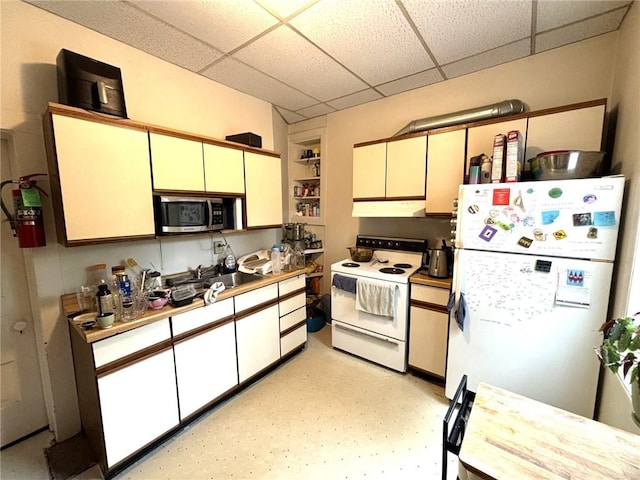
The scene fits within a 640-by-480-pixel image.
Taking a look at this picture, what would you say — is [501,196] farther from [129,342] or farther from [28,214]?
[28,214]

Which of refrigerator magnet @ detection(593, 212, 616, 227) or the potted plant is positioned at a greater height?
refrigerator magnet @ detection(593, 212, 616, 227)

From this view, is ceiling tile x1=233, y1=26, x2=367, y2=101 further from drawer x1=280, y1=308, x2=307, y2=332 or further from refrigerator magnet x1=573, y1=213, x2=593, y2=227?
drawer x1=280, y1=308, x2=307, y2=332

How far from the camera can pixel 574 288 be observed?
1.55 meters

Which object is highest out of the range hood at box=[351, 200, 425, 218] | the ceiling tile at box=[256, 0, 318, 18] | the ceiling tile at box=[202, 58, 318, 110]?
the ceiling tile at box=[202, 58, 318, 110]

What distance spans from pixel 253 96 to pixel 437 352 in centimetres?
313

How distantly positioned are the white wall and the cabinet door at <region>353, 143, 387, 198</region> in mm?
1667

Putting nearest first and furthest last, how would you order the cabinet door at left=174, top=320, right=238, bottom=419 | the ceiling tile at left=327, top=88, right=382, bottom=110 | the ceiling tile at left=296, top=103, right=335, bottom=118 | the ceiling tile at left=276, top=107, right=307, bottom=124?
the cabinet door at left=174, top=320, right=238, bottom=419 → the ceiling tile at left=327, top=88, right=382, bottom=110 → the ceiling tile at left=296, top=103, right=335, bottom=118 → the ceiling tile at left=276, top=107, right=307, bottom=124

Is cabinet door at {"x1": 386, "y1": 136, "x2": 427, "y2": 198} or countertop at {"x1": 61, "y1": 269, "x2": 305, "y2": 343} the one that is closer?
countertop at {"x1": 61, "y1": 269, "x2": 305, "y2": 343}

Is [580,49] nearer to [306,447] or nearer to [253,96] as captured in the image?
[253,96]

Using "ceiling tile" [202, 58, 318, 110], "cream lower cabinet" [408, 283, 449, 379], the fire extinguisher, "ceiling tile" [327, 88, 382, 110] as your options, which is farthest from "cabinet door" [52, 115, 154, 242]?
"cream lower cabinet" [408, 283, 449, 379]

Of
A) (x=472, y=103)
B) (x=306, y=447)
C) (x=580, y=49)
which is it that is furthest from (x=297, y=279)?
(x=580, y=49)

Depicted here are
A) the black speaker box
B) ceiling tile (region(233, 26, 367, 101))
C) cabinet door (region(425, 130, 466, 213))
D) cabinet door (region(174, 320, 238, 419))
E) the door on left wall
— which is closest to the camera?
the black speaker box

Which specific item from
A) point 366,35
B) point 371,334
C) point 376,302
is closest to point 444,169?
point 366,35

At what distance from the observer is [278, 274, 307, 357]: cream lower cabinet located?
2.49 metres
